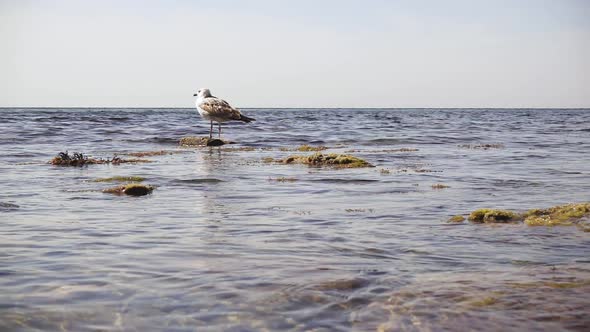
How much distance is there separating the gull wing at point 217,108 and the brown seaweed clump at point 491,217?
17720 mm

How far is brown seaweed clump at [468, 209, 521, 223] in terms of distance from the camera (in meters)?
8.44

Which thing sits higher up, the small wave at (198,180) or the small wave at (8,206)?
the small wave at (8,206)

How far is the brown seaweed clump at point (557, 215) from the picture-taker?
822cm

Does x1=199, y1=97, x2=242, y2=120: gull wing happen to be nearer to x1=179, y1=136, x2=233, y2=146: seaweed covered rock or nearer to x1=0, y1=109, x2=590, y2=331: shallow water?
x1=179, y1=136, x2=233, y2=146: seaweed covered rock

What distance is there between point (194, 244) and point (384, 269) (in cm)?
210

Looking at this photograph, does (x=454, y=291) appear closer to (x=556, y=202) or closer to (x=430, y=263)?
(x=430, y=263)

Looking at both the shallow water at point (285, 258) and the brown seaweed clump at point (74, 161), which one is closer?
the shallow water at point (285, 258)

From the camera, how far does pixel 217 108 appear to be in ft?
82.9

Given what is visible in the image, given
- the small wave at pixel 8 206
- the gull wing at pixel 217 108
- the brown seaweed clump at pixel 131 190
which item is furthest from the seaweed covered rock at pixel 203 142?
→ the small wave at pixel 8 206

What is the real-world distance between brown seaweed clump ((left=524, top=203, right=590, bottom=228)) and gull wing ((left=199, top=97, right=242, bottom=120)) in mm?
17648

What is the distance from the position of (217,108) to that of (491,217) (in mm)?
17917

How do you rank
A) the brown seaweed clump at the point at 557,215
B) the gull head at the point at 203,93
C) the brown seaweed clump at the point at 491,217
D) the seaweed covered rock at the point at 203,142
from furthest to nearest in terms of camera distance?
the gull head at the point at 203,93 < the seaweed covered rock at the point at 203,142 < the brown seaweed clump at the point at 491,217 < the brown seaweed clump at the point at 557,215

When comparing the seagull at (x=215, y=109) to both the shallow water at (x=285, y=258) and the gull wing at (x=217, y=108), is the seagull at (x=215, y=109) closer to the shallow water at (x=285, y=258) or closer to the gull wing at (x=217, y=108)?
the gull wing at (x=217, y=108)

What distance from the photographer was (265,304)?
475 cm
